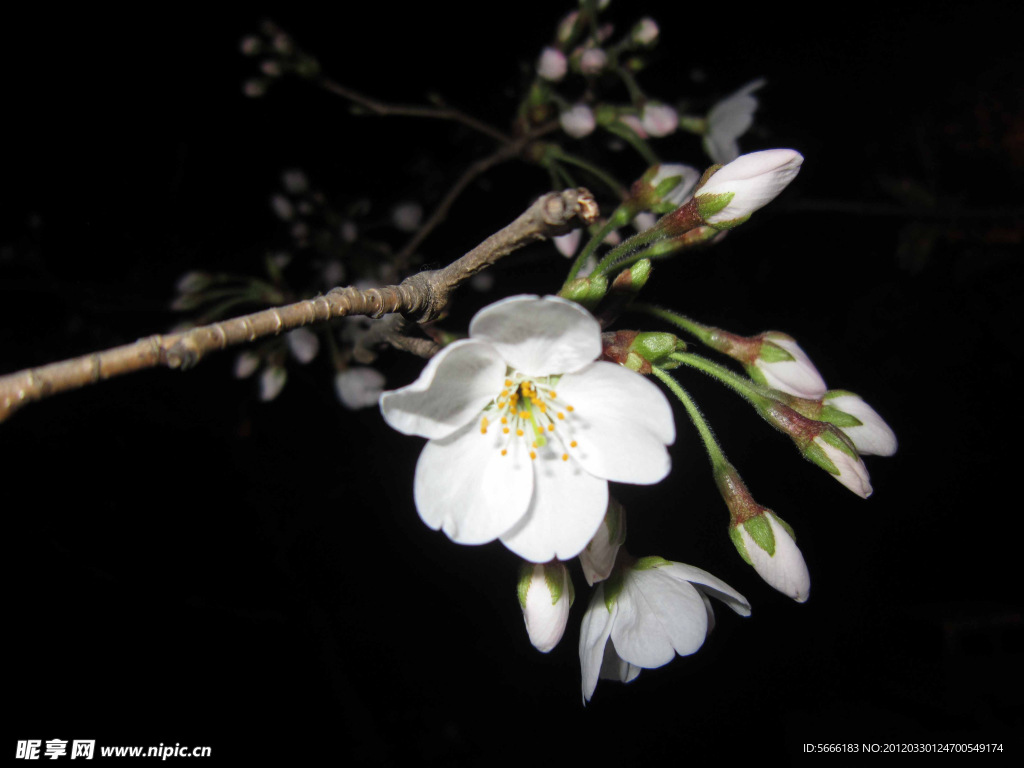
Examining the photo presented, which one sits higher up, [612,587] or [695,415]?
[695,415]

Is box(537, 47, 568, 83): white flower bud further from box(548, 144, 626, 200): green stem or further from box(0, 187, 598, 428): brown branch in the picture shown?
box(0, 187, 598, 428): brown branch

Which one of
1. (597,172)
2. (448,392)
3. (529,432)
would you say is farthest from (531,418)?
(597,172)

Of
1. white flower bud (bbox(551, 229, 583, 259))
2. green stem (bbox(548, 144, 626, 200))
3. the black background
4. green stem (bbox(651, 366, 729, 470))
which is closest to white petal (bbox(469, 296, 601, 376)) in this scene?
green stem (bbox(651, 366, 729, 470))

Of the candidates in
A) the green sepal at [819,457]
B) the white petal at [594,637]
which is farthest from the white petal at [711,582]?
the green sepal at [819,457]

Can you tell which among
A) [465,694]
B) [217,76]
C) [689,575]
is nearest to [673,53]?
[217,76]

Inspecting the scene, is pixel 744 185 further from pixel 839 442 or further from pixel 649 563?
pixel 649 563

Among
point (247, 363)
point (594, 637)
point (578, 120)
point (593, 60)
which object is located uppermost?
point (593, 60)

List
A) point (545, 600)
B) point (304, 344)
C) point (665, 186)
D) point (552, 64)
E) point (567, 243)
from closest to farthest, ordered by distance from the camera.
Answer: point (545, 600) → point (665, 186) → point (567, 243) → point (552, 64) → point (304, 344)

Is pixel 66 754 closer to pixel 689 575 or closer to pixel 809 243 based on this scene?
pixel 689 575

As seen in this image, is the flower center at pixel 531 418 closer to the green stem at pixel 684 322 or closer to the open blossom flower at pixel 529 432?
the open blossom flower at pixel 529 432
